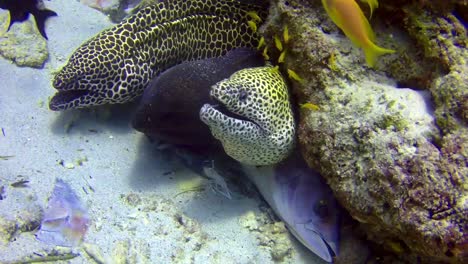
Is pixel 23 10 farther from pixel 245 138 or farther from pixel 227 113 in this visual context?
pixel 245 138

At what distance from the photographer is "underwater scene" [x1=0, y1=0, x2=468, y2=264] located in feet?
8.57

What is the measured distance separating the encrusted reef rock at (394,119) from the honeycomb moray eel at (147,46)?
2.93 feet

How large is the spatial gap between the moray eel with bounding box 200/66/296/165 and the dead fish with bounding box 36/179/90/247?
1484 millimetres

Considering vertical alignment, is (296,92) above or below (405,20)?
below

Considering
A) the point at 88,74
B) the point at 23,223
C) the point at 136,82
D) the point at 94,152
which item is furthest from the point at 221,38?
the point at 23,223

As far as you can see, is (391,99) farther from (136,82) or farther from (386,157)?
(136,82)

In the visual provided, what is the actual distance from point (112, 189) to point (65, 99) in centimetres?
127

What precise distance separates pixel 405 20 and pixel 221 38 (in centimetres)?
205

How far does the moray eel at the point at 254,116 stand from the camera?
10.4 ft

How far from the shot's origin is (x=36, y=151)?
12.5 ft

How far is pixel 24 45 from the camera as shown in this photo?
500cm

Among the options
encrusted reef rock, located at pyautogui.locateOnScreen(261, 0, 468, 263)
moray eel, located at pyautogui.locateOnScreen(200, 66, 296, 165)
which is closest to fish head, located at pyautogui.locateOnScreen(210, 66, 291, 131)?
moray eel, located at pyautogui.locateOnScreen(200, 66, 296, 165)

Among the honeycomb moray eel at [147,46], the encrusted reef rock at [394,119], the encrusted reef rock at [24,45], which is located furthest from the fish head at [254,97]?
the encrusted reef rock at [24,45]

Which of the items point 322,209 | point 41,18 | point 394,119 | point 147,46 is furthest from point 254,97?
point 41,18
